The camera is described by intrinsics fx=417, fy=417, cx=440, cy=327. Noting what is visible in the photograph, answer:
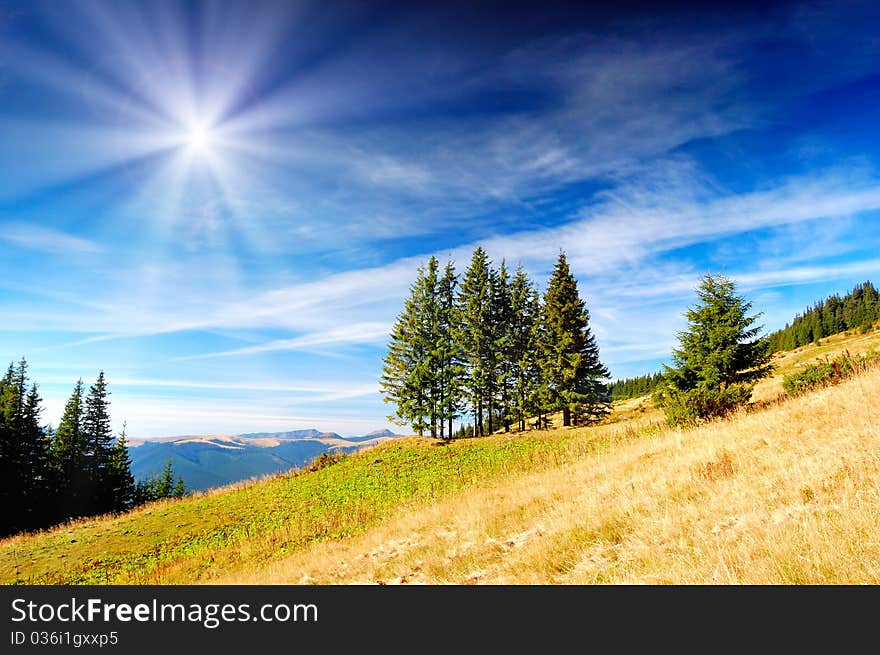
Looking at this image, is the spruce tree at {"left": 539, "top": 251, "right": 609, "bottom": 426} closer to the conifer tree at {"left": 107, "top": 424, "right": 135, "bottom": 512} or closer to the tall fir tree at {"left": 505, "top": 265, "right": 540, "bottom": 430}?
the tall fir tree at {"left": 505, "top": 265, "right": 540, "bottom": 430}

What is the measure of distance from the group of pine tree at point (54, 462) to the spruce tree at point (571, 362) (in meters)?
48.6

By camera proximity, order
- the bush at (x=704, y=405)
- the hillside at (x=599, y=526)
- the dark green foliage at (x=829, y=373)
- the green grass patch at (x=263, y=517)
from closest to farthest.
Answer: the hillside at (x=599, y=526) < the green grass patch at (x=263, y=517) < the dark green foliage at (x=829, y=373) < the bush at (x=704, y=405)

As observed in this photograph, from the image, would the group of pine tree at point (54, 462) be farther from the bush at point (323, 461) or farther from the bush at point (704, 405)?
the bush at point (704, 405)

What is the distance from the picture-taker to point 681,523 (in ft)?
18.9

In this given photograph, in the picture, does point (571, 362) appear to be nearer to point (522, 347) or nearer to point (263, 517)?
point (522, 347)

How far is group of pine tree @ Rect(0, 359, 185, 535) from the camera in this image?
38344mm

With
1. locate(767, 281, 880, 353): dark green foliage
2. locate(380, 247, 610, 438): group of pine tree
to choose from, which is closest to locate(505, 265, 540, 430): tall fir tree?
locate(380, 247, 610, 438): group of pine tree

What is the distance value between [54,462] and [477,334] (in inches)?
1890

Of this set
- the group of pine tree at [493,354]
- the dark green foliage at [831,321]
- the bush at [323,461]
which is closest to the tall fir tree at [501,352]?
the group of pine tree at [493,354]

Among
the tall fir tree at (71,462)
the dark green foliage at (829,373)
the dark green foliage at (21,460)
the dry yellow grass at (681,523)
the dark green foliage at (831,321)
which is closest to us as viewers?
the dry yellow grass at (681,523)

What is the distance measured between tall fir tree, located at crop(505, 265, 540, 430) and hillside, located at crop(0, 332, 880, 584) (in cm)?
1547

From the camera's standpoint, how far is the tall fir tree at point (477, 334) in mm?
34219

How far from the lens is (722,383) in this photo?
67.2 feet
